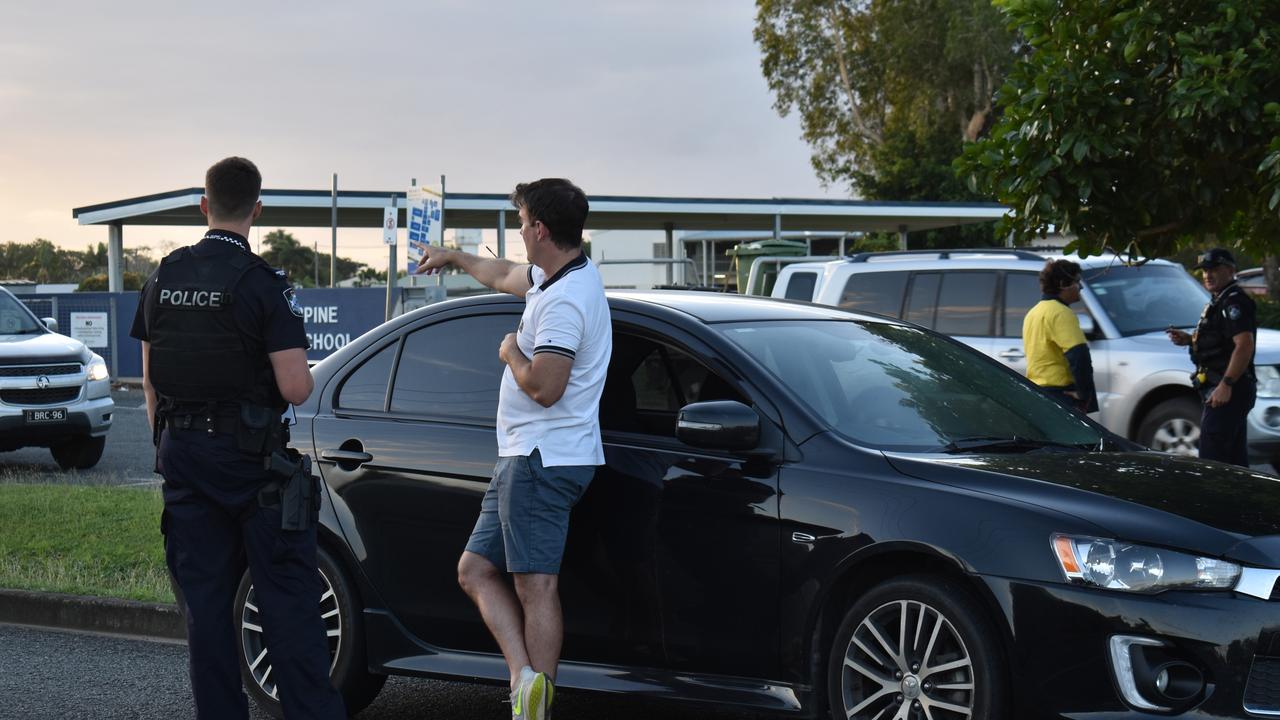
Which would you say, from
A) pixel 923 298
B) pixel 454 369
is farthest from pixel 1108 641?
pixel 923 298

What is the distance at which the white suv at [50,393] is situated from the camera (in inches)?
541

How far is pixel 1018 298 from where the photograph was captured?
12148 mm

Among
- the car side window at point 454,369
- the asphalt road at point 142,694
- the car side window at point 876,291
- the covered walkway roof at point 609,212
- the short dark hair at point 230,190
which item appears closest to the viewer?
the short dark hair at point 230,190

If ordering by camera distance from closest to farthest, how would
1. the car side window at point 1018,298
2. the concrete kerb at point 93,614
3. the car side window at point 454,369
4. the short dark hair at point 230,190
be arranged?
the short dark hair at point 230,190, the car side window at point 454,369, the concrete kerb at point 93,614, the car side window at point 1018,298

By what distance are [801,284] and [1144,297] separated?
10.6ft

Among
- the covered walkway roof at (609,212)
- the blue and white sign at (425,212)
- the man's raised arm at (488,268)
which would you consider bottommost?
the man's raised arm at (488,268)

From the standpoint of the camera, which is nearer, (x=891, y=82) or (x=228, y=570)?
(x=228, y=570)

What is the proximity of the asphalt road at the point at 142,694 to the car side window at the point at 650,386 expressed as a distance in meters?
0.93

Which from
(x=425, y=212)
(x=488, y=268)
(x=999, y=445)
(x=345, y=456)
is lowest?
(x=345, y=456)

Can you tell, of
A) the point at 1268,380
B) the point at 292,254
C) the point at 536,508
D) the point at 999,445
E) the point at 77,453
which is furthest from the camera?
the point at 292,254

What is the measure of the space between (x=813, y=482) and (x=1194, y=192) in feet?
17.8

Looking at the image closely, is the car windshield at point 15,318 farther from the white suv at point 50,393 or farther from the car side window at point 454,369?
the car side window at point 454,369

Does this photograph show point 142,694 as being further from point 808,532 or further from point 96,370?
point 96,370

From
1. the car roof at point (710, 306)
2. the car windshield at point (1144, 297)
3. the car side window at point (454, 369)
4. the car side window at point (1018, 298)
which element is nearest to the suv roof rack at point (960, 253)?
the car side window at point (1018, 298)
